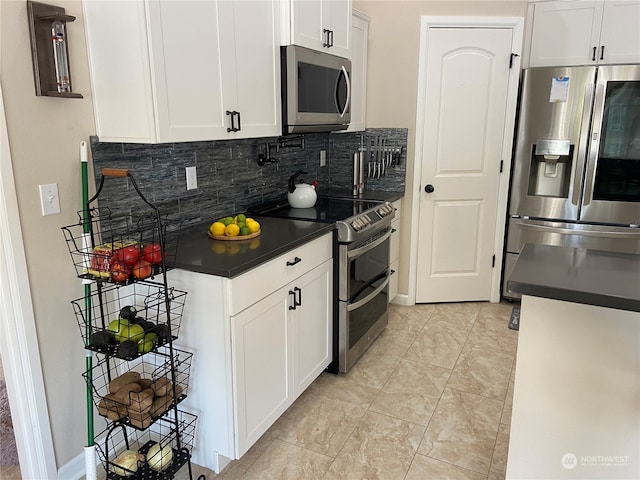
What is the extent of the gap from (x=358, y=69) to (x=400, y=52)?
356mm

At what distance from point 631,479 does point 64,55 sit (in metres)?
2.33

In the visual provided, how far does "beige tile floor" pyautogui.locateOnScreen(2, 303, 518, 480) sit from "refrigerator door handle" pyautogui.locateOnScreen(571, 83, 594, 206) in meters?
1.15

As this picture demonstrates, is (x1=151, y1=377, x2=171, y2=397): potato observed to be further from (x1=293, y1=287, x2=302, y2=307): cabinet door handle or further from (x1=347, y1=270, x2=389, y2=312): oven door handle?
(x1=347, y1=270, x2=389, y2=312): oven door handle

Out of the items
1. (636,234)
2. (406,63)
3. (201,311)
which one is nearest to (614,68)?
(636,234)

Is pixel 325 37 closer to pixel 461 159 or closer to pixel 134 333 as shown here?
pixel 461 159

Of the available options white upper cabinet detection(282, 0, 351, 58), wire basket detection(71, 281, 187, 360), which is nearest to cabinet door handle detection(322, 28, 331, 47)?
white upper cabinet detection(282, 0, 351, 58)

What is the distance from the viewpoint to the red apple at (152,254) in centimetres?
169

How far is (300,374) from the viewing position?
2.38 metres

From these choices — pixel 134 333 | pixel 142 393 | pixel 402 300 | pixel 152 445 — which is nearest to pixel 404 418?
pixel 152 445

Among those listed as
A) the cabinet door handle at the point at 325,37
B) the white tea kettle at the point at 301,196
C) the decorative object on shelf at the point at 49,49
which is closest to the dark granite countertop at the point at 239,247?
the white tea kettle at the point at 301,196

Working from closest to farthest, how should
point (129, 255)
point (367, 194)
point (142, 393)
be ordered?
1. point (129, 255)
2. point (142, 393)
3. point (367, 194)

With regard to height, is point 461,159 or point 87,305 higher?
point 461,159

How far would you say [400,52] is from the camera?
3521mm

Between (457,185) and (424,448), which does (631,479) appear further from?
(457,185)
